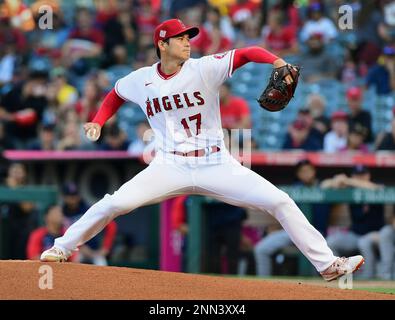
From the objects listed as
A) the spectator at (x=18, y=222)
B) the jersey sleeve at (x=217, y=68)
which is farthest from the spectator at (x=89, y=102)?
the jersey sleeve at (x=217, y=68)

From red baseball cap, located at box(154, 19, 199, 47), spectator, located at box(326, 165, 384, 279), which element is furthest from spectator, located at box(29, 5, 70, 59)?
red baseball cap, located at box(154, 19, 199, 47)

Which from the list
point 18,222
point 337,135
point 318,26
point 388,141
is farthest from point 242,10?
point 18,222

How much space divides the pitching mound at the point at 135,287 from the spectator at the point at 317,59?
6.61 meters

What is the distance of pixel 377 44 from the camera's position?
1263 cm

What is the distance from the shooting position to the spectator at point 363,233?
9.59m

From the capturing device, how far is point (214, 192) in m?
6.47

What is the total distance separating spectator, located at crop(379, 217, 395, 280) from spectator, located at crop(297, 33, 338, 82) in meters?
3.56

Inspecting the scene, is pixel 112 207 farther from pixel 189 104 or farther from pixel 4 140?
pixel 4 140

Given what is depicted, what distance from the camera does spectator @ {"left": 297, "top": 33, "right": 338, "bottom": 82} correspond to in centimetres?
1272

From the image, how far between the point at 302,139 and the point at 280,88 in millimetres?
4958

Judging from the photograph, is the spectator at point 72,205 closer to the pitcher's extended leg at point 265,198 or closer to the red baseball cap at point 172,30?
the red baseball cap at point 172,30

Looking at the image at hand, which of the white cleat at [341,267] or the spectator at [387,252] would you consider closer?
the white cleat at [341,267]

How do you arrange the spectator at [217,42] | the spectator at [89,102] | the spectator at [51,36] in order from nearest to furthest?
1. the spectator at [89,102]
2. the spectator at [217,42]
3. the spectator at [51,36]

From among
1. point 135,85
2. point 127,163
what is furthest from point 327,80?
point 135,85
